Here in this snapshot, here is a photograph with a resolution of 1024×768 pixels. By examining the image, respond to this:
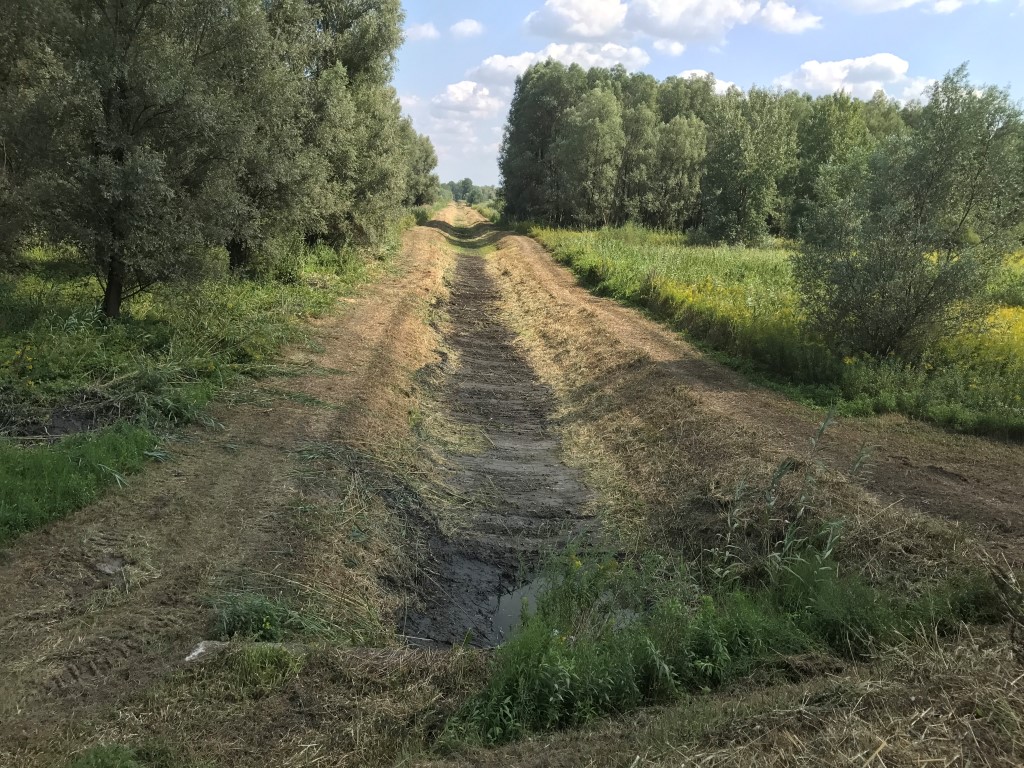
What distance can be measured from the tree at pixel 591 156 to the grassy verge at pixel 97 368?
30.4 m

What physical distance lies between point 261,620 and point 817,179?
1288 centimetres

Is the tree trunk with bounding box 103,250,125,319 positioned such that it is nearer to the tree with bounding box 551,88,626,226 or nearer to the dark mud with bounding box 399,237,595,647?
the dark mud with bounding box 399,237,595,647

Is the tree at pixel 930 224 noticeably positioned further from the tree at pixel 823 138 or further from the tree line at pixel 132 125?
the tree at pixel 823 138

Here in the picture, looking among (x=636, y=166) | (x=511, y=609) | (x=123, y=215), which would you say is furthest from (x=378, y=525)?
(x=636, y=166)

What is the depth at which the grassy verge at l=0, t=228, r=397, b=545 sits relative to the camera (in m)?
6.24

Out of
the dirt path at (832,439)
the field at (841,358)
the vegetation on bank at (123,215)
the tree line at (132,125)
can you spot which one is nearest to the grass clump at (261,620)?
the vegetation on bank at (123,215)

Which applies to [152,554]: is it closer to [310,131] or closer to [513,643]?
[513,643]

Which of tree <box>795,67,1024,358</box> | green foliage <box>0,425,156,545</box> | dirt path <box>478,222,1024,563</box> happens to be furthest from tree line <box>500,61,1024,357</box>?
green foliage <box>0,425,156,545</box>

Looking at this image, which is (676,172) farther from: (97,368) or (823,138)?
(97,368)

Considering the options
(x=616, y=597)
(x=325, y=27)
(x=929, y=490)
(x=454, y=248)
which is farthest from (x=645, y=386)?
(x=454, y=248)

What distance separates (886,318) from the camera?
37.9ft

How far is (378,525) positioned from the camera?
Result: 7.12 meters

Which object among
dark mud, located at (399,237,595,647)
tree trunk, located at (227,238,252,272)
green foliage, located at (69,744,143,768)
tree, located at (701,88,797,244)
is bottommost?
dark mud, located at (399,237,595,647)

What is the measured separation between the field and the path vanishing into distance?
58 cm
